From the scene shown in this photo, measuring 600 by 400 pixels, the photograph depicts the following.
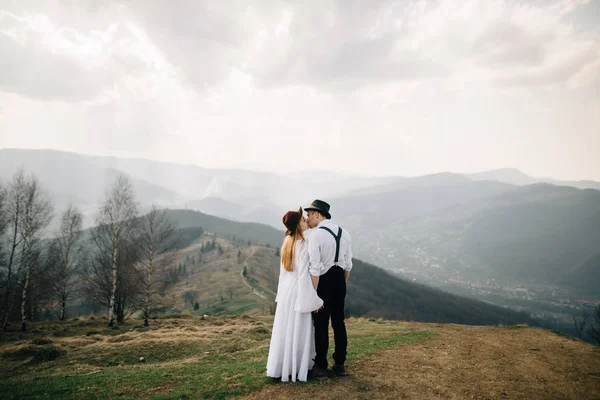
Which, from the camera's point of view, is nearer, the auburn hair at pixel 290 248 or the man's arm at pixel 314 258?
the man's arm at pixel 314 258

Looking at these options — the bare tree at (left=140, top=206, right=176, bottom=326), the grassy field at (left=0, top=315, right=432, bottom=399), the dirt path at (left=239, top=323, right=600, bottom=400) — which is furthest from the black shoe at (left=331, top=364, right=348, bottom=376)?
the bare tree at (left=140, top=206, right=176, bottom=326)

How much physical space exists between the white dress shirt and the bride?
0.68ft

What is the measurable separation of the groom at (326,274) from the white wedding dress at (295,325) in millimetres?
210

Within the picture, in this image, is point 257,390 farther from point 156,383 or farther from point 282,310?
point 156,383

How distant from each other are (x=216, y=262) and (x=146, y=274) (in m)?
126

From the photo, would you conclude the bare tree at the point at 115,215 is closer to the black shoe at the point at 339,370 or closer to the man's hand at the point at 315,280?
the black shoe at the point at 339,370

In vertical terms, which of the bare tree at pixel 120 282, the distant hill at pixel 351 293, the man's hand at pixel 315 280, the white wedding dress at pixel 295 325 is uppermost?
the man's hand at pixel 315 280

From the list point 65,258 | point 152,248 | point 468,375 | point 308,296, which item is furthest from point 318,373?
point 65,258

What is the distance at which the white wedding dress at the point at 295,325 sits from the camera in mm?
6922

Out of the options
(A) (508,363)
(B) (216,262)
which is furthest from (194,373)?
(B) (216,262)

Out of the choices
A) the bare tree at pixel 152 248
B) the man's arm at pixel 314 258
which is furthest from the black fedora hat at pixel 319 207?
the bare tree at pixel 152 248

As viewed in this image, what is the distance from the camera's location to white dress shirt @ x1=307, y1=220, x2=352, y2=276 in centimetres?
687

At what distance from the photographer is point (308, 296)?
6910 mm

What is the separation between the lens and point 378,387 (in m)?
6.98
